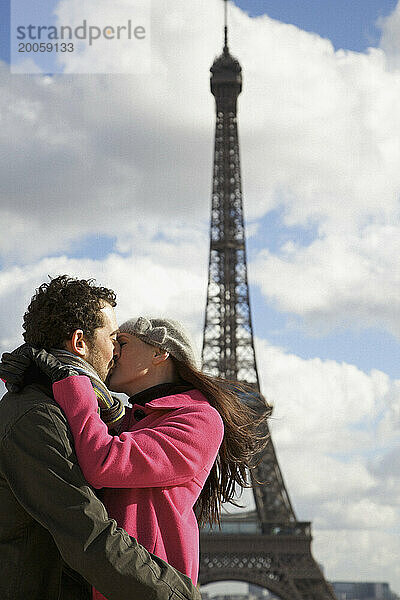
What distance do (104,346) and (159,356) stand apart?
1.48 feet

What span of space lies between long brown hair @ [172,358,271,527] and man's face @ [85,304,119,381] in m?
0.48

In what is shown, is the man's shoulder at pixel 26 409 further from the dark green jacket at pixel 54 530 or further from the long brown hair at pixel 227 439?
the long brown hair at pixel 227 439

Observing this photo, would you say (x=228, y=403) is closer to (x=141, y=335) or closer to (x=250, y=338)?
(x=141, y=335)

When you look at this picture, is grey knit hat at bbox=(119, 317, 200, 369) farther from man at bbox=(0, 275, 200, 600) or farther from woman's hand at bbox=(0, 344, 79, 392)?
woman's hand at bbox=(0, 344, 79, 392)

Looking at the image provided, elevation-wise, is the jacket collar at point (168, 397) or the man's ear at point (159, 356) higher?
the man's ear at point (159, 356)

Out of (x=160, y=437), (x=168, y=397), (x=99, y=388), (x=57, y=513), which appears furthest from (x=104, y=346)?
(x=57, y=513)

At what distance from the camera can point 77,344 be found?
3666mm

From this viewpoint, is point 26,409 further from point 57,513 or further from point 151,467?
point 151,467

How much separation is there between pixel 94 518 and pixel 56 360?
705 millimetres

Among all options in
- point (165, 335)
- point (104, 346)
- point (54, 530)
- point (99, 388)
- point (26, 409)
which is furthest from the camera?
point (165, 335)

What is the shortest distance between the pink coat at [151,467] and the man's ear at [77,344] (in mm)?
230

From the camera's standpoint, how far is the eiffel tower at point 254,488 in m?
40.7

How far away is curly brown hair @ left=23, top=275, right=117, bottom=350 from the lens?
365 cm

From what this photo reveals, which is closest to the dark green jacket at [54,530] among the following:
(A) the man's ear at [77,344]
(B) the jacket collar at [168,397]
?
(A) the man's ear at [77,344]
